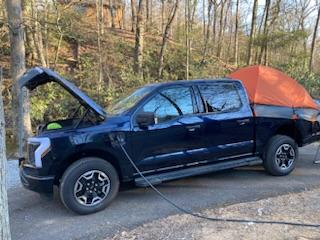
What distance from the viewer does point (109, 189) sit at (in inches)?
218

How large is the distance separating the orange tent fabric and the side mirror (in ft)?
7.28

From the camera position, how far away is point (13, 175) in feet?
25.2

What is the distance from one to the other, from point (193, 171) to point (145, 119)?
119cm

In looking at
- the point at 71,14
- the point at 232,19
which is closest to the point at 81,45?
the point at 71,14

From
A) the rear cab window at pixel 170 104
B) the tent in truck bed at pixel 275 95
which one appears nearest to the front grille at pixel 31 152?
the rear cab window at pixel 170 104

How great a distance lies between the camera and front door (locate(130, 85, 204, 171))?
5836mm

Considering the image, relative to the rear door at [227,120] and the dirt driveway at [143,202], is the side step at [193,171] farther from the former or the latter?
the dirt driveway at [143,202]

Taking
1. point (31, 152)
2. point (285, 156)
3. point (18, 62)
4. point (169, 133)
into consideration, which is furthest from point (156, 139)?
point (18, 62)

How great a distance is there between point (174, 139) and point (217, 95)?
47.9 inches

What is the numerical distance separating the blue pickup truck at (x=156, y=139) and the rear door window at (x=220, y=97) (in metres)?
0.02

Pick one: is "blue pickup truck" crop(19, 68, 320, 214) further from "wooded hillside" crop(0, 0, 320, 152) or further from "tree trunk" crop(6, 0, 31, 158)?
"wooded hillside" crop(0, 0, 320, 152)

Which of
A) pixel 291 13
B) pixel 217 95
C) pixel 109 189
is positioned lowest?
pixel 109 189

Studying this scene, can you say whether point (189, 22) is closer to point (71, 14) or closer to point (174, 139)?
point (71, 14)

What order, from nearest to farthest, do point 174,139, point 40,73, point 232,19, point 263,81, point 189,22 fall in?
point 40,73, point 174,139, point 263,81, point 189,22, point 232,19
